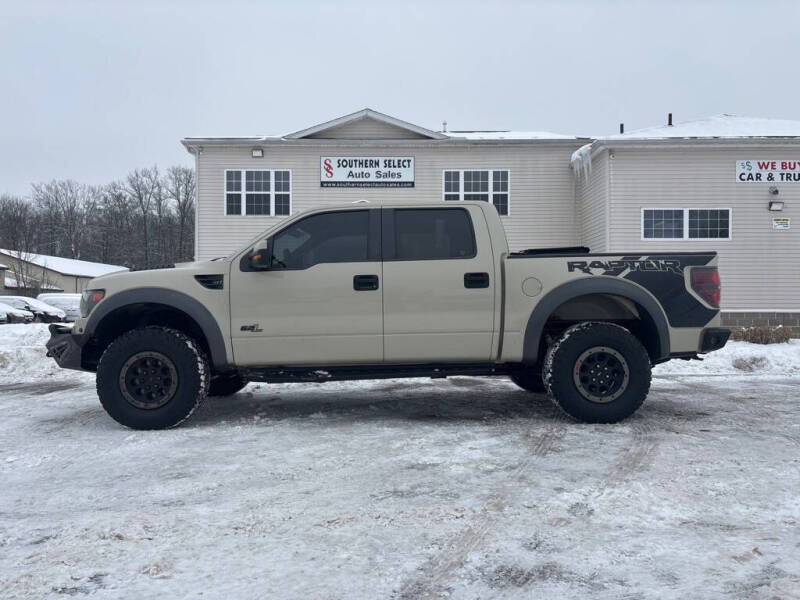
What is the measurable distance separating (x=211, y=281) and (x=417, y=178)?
13.5m

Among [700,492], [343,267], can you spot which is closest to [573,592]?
[700,492]

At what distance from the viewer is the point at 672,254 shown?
5586 millimetres

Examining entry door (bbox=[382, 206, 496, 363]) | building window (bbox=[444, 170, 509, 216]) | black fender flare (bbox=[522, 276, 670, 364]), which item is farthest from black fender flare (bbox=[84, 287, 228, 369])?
building window (bbox=[444, 170, 509, 216])

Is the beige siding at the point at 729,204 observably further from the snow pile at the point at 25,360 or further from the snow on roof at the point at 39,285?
the snow on roof at the point at 39,285

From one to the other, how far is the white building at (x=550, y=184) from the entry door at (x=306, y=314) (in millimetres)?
12852

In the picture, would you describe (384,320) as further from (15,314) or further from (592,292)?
(15,314)

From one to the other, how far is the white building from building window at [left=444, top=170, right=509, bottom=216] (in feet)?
0.10

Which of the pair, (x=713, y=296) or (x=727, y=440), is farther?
(x=713, y=296)

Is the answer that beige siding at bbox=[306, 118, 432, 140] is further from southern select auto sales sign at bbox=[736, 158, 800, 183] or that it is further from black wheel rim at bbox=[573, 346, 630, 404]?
black wheel rim at bbox=[573, 346, 630, 404]

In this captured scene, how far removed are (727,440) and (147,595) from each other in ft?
14.4

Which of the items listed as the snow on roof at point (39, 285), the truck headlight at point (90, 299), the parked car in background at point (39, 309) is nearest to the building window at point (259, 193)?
the truck headlight at point (90, 299)

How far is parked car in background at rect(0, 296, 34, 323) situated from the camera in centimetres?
2625

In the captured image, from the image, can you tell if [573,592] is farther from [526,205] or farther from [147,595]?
[526,205]

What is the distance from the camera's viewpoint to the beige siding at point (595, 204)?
1708 cm
